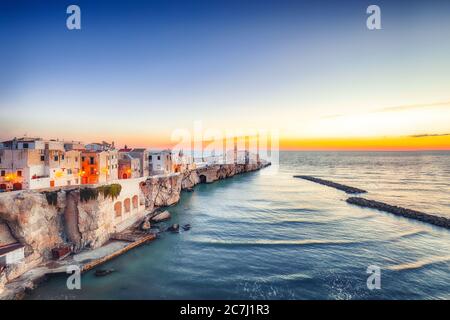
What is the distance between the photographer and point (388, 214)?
151 ft

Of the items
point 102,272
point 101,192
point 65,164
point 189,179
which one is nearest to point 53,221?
point 101,192

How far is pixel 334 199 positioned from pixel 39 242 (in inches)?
2168

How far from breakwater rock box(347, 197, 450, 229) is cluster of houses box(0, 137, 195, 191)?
150ft

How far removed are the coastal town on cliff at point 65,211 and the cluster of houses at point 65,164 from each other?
12 cm

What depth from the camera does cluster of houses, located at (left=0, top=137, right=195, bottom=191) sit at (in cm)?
3384

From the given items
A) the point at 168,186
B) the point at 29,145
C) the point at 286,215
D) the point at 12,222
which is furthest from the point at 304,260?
the point at 29,145

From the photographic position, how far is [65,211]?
28.5m

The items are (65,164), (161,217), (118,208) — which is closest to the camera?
(118,208)

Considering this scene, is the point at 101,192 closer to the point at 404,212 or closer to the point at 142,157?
the point at 142,157

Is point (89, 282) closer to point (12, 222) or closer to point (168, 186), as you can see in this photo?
point (12, 222)

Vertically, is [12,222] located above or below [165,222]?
above

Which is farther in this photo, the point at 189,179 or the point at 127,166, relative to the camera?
the point at 189,179

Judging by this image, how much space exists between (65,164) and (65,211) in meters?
14.6

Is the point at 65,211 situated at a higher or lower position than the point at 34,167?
lower
